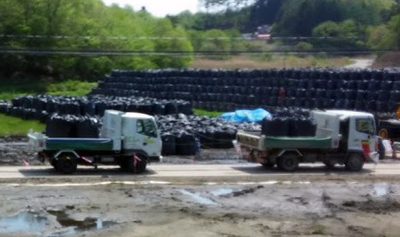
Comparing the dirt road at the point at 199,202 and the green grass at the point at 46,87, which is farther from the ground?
the green grass at the point at 46,87

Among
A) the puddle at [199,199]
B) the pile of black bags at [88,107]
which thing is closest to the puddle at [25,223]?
the puddle at [199,199]

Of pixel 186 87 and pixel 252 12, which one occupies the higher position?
pixel 252 12

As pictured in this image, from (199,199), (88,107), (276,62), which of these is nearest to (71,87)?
(276,62)

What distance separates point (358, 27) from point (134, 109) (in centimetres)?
6566

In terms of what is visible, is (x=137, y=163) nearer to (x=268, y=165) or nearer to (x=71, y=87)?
(x=268, y=165)

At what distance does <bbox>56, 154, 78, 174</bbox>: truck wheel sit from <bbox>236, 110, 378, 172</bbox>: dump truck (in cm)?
711

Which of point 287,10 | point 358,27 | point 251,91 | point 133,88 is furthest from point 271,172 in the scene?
point 287,10

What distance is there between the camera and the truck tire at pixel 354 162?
1409 inches

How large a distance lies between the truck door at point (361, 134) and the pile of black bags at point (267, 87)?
552 inches

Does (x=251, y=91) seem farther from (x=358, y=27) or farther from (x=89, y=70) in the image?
(x=358, y=27)

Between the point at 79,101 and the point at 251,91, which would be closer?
the point at 79,101

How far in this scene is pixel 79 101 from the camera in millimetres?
51562

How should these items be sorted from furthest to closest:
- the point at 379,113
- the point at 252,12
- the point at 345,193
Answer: the point at 252,12
the point at 379,113
the point at 345,193

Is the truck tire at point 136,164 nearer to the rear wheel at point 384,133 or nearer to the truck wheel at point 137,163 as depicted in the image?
the truck wheel at point 137,163
